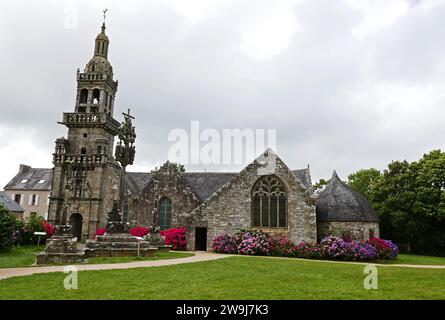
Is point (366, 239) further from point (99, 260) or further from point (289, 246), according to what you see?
point (99, 260)

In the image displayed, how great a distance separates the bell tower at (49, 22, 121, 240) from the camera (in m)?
31.2

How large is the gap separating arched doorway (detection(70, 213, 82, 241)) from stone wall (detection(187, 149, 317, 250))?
45.2 ft

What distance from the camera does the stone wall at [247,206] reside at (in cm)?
2305

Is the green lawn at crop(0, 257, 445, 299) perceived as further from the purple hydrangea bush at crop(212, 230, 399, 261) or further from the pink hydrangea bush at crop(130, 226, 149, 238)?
the pink hydrangea bush at crop(130, 226, 149, 238)

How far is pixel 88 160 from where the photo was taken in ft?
105

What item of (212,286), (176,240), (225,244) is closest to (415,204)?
(225,244)

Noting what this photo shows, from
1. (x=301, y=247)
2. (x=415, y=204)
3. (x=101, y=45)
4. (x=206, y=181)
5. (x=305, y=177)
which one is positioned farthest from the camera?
(x=101, y=45)

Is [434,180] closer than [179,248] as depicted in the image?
No

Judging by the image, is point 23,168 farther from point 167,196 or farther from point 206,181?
point 206,181

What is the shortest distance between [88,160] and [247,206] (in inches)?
659
